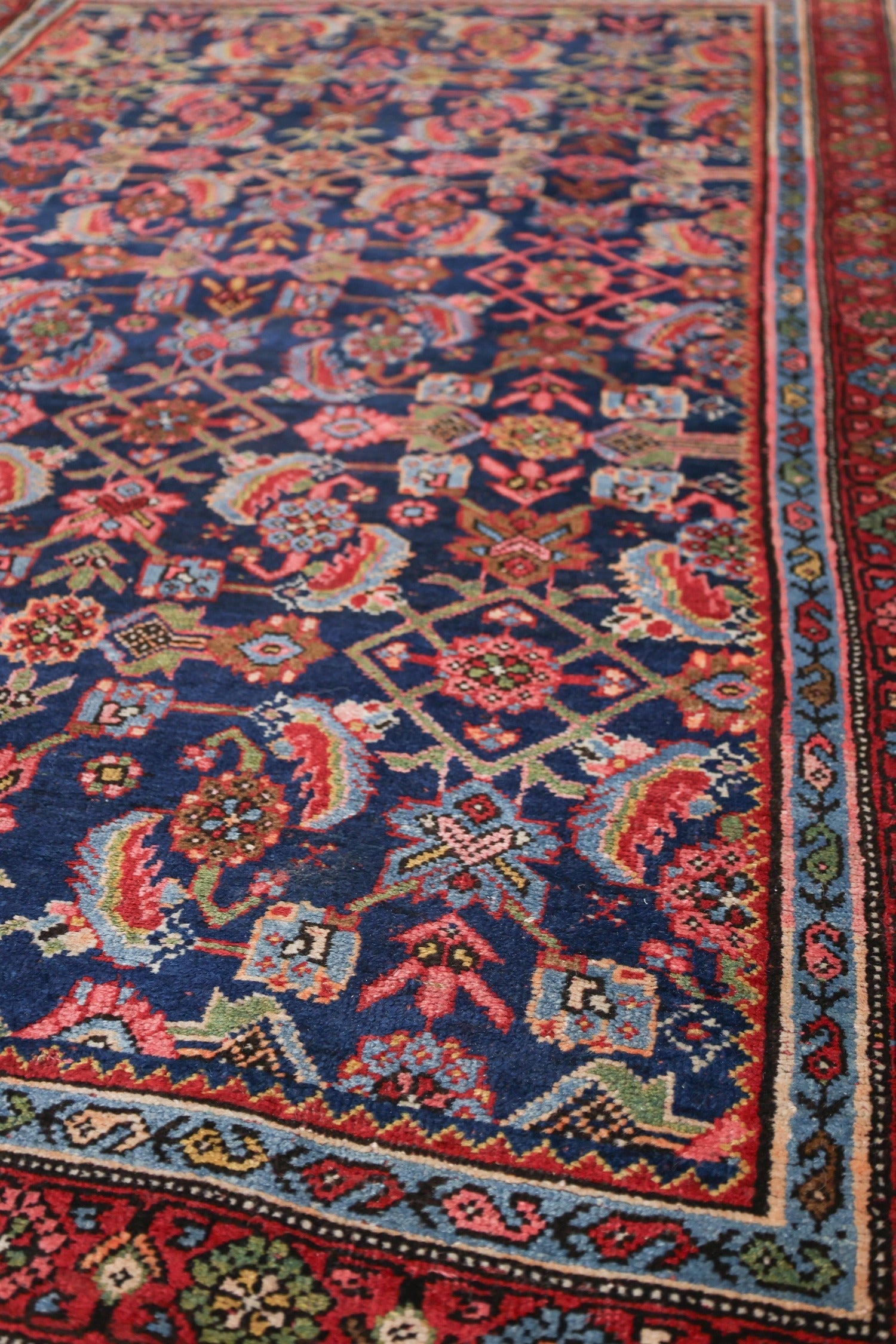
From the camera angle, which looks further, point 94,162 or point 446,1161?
point 94,162

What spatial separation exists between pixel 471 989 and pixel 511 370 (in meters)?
1.77

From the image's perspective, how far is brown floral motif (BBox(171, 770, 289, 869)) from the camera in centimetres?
196

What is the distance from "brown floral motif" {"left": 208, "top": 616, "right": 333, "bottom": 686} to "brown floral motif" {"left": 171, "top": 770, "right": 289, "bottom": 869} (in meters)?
0.25

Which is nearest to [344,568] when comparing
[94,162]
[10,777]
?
[10,777]

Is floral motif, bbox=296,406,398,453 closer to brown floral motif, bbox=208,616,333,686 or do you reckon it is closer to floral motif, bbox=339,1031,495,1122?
brown floral motif, bbox=208,616,333,686

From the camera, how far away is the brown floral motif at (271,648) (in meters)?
2.26

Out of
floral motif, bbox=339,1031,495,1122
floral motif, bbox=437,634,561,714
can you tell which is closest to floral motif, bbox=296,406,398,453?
floral motif, bbox=437,634,561,714

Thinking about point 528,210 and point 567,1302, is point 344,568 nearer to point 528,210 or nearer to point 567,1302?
point 567,1302

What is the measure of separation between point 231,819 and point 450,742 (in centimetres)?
40

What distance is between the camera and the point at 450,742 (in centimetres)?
212

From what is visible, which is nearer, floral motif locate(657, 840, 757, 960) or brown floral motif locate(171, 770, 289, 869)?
floral motif locate(657, 840, 757, 960)

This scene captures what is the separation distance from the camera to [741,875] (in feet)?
6.23

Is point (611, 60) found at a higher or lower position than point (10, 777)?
higher

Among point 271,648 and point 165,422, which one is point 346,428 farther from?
point 271,648
